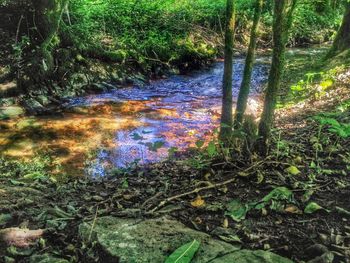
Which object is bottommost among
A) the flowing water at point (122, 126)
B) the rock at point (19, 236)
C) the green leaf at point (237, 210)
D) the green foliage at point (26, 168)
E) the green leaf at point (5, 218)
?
the flowing water at point (122, 126)

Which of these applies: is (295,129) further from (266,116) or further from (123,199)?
(123,199)

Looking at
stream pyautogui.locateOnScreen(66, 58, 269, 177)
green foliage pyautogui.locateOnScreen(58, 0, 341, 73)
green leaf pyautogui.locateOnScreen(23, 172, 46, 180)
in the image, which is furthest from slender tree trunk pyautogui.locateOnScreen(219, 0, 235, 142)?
green foliage pyautogui.locateOnScreen(58, 0, 341, 73)

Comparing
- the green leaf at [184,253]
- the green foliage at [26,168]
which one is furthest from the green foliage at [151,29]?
the green leaf at [184,253]

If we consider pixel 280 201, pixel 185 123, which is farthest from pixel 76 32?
pixel 280 201

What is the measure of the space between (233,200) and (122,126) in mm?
5172

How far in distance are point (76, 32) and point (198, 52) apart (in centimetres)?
459

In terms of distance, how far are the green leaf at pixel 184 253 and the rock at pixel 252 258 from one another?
171 millimetres

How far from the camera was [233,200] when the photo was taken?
3.86 meters

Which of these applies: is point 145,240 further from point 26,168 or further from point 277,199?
point 26,168

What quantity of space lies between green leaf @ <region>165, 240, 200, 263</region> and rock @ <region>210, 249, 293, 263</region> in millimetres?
171

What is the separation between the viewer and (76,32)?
12367mm

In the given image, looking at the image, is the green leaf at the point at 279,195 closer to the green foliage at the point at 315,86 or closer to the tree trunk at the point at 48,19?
the green foliage at the point at 315,86

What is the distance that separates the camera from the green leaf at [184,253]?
2.82m

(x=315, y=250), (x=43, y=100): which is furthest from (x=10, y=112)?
(x=315, y=250)
